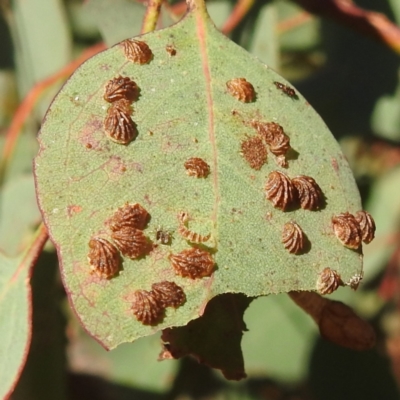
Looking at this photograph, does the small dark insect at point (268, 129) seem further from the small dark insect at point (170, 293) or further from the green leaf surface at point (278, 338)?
the green leaf surface at point (278, 338)

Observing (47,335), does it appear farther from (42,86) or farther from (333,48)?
(333,48)

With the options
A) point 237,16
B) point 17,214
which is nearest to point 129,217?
point 17,214

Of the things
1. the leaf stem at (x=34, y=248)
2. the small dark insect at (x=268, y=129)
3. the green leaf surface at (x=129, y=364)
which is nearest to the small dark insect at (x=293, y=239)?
the small dark insect at (x=268, y=129)

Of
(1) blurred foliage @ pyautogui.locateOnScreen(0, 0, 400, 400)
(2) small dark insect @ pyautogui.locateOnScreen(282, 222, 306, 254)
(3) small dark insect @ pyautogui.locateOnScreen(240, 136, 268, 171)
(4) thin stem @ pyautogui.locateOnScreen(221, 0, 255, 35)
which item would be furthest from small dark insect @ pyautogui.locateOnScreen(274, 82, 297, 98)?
(4) thin stem @ pyautogui.locateOnScreen(221, 0, 255, 35)

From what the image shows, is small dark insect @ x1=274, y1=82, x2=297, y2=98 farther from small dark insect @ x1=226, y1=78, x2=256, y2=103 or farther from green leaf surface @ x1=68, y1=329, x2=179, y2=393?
green leaf surface @ x1=68, y1=329, x2=179, y2=393

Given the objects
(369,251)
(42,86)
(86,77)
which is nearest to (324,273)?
(86,77)
